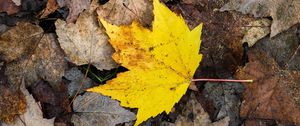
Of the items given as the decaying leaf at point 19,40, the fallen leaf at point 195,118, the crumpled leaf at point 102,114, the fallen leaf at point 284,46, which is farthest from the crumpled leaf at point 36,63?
the fallen leaf at point 284,46

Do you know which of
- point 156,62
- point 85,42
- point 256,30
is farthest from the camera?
point 256,30

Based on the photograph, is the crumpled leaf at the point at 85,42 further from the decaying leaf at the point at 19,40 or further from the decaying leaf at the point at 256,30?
the decaying leaf at the point at 256,30

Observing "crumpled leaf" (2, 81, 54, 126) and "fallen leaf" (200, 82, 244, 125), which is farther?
"fallen leaf" (200, 82, 244, 125)

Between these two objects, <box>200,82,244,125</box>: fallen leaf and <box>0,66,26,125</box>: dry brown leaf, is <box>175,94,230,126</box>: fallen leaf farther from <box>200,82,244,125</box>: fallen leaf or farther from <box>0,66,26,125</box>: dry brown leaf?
<box>0,66,26,125</box>: dry brown leaf

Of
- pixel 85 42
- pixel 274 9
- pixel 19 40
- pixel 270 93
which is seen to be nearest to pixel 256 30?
pixel 274 9

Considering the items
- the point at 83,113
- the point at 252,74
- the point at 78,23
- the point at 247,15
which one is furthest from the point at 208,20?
the point at 83,113

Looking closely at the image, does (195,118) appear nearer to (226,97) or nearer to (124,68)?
(226,97)

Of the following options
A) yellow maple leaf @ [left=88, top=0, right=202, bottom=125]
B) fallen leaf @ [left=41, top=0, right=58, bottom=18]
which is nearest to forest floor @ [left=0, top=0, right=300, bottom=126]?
fallen leaf @ [left=41, top=0, right=58, bottom=18]
